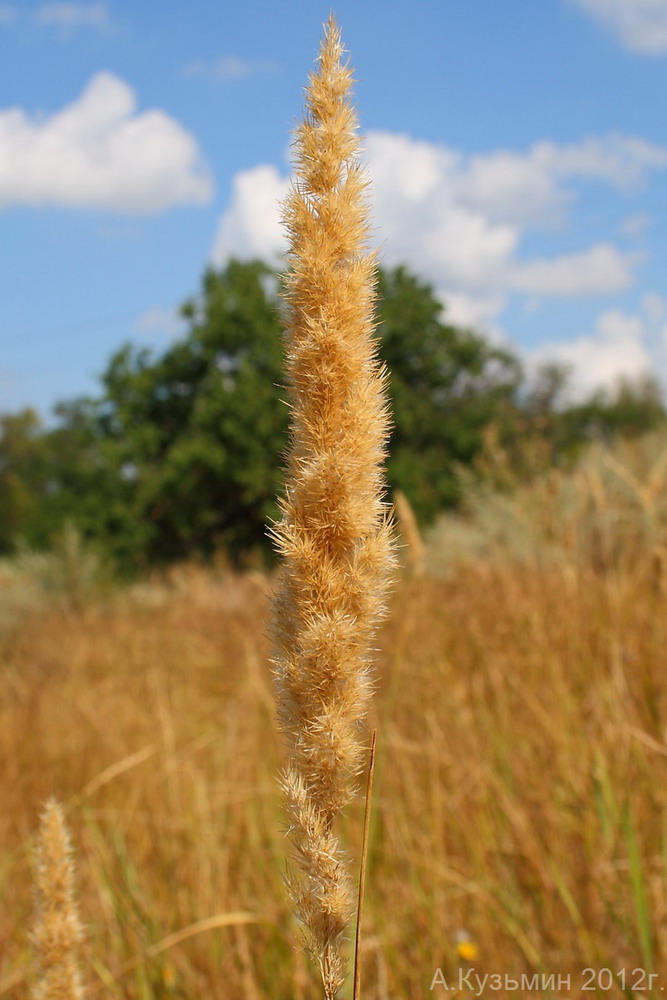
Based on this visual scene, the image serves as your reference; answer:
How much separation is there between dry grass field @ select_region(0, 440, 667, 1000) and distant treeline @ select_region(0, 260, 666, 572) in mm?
15246

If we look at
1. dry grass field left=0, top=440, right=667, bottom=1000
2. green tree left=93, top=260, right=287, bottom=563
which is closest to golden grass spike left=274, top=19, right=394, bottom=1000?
dry grass field left=0, top=440, right=667, bottom=1000

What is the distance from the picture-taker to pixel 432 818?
2.46 meters

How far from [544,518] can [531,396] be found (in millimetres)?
27628

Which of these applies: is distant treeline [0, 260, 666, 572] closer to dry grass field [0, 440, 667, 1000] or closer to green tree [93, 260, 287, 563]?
green tree [93, 260, 287, 563]

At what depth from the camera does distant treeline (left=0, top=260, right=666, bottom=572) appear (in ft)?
64.8

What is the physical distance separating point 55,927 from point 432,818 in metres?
1.78

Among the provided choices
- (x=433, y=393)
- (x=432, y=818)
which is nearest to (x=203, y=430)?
(x=433, y=393)

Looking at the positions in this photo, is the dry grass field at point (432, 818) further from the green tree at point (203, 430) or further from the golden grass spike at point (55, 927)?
the green tree at point (203, 430)

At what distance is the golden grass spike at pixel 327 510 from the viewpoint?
63 centimetres

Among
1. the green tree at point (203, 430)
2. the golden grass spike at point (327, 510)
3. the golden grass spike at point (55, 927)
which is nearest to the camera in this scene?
the golden grass spike at point (327, 510)

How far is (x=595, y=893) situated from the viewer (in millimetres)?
2004

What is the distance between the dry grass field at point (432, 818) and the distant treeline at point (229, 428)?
15.2 metres

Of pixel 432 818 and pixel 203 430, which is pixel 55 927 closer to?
pixel 432 818

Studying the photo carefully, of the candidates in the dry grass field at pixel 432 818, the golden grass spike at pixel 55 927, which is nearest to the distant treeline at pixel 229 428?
the dry grass field at pixel 432 818
